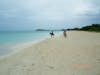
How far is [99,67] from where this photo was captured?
25.9ft

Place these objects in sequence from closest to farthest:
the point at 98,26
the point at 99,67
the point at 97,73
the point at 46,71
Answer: the point at 97,73 → the point at 46,71 → the point at 99,67 → the point at 98,26

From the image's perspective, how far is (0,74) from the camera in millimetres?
7363

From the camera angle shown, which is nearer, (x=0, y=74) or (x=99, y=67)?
(x=0, y=74)

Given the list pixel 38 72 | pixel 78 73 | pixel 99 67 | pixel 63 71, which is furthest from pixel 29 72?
pixel 99 67

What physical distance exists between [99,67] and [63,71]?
1683 mm

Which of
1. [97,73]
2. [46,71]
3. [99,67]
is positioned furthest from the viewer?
[99,67]

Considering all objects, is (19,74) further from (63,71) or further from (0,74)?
(63,71)

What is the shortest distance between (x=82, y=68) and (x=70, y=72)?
2.99 ft

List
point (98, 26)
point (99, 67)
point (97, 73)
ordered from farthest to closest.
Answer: point (98, 26), point (99, 67), point (97, 73)

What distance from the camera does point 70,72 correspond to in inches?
281

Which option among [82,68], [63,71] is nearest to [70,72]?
[63,71]

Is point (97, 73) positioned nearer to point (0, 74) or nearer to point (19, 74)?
point (19, 74)

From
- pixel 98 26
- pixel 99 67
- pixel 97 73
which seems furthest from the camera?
pixel 98 26

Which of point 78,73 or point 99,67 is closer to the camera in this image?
point 78,73
